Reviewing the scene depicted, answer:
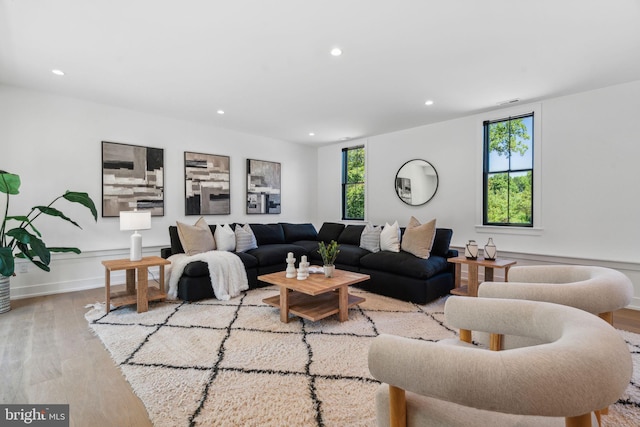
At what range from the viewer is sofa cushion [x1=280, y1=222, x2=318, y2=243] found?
5383 millimetres

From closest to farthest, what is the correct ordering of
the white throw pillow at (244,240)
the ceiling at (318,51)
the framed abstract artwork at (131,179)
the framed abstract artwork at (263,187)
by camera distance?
1. the ceiling at (318,51)
2. the framed abstract artwork at (131,179)
3. the white throw pillow at (244,240)
4. the framed abstract artwork at (263,187)

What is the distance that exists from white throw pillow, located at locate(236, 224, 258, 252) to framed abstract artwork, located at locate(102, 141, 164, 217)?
1332mm

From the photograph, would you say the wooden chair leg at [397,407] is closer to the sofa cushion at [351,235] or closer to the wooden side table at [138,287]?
the wooden side table at [138,287]

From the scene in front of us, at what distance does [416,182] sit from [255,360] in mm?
4024

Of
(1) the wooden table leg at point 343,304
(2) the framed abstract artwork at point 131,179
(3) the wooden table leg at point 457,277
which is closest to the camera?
(1) the wooden table leg at point 343,304

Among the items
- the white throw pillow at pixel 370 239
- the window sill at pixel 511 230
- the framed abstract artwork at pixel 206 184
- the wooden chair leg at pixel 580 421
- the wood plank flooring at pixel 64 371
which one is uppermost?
the framed abstract artwork at pixel 206 184

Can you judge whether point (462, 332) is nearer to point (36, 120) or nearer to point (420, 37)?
point (420, 37)

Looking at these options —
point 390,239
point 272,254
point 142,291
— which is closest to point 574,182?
point 390,239

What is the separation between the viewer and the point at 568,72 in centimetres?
305

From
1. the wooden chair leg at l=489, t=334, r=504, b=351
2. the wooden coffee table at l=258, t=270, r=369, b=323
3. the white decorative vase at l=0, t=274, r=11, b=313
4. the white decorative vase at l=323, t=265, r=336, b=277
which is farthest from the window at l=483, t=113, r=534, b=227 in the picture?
the white decorative vase at l=0, t=274, r=11, b=313

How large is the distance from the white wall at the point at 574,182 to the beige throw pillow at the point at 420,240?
3.39 feet

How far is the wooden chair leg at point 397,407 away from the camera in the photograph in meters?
0.91

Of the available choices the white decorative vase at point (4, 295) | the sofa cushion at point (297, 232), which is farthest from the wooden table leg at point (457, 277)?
the white decorative vase at point (4, 295)

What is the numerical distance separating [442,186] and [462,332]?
3699 millimetres
